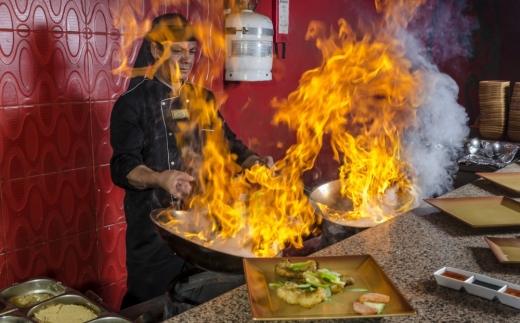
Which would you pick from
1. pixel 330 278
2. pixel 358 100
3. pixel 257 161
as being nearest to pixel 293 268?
pixel 330 278

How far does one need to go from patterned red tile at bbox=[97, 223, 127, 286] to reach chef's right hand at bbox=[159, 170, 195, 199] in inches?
49.2

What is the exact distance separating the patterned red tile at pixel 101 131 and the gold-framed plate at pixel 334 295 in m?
2.25

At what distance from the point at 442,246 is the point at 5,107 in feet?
8.68

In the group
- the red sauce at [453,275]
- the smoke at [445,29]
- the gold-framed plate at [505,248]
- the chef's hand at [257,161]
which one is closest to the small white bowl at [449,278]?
the red sauce at [453,275]

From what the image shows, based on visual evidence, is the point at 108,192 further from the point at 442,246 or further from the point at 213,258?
the point at 442,246

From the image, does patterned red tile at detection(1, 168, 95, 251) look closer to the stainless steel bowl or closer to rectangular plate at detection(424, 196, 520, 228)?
the stainless steel bowl

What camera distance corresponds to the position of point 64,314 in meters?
2.54

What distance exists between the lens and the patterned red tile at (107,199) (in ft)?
12.3

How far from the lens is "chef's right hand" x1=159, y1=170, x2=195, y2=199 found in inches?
109

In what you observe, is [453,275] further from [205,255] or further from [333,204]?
[333,204]

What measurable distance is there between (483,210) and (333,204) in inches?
33.1

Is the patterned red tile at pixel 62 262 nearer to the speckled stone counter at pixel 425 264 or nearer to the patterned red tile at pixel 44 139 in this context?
the patterned red tile at pixel 44 139

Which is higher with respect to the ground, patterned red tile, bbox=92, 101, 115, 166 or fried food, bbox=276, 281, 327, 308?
patterned red tile, bbox=92, 101, 115, 166

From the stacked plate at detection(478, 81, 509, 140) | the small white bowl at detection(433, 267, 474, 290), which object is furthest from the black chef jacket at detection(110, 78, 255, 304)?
the stacked plate at detection(478, 81, 509, 140)
